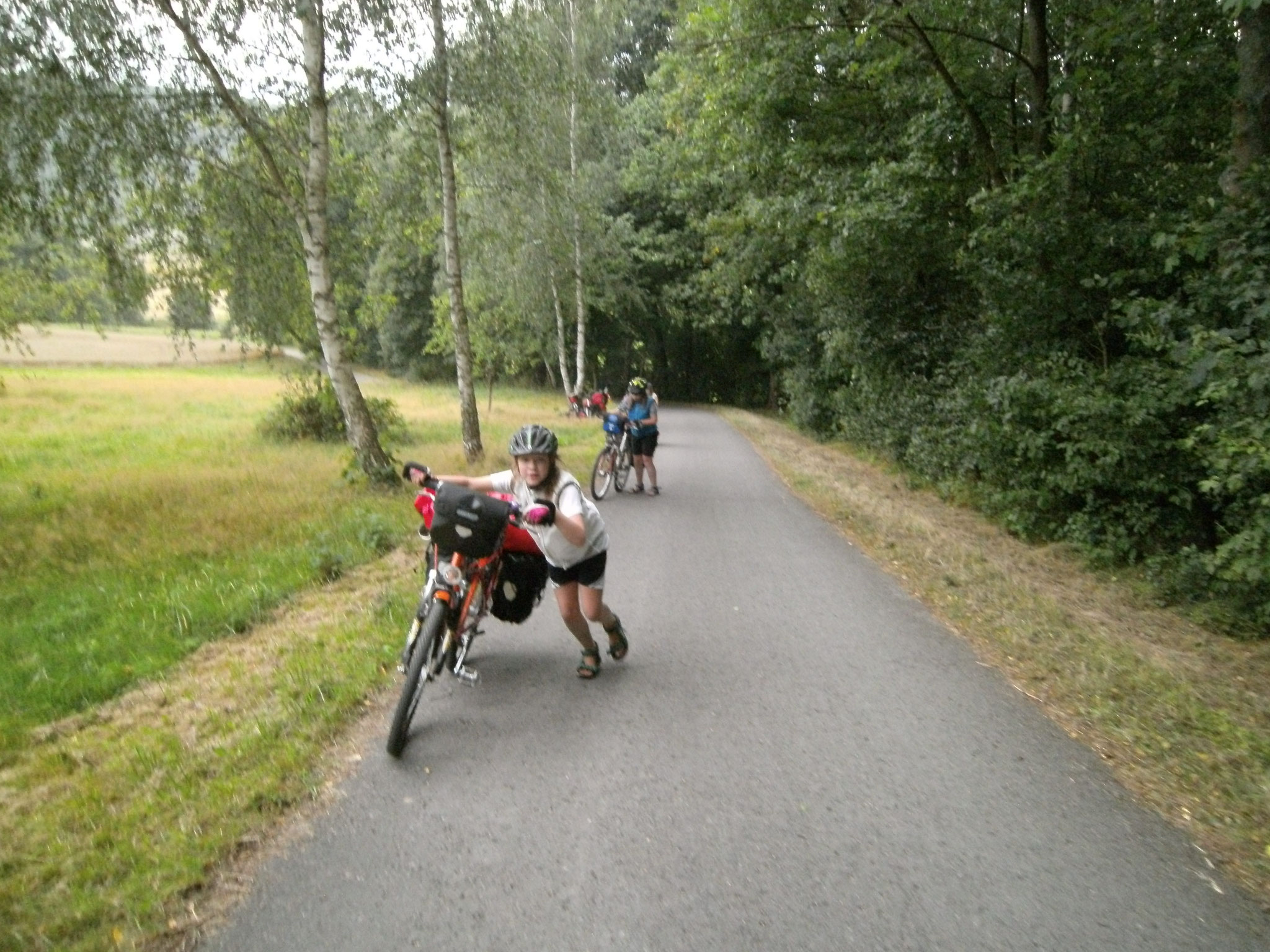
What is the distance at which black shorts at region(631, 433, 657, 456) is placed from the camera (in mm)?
11773

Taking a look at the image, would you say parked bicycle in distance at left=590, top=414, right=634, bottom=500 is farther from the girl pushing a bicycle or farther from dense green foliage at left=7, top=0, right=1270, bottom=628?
the girl pushing a bicycle

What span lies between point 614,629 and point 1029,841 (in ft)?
8.28

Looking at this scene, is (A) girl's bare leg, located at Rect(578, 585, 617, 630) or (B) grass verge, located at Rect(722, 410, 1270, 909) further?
(A) girl's bare leg, located at Rect(578, 585, 617, 630)

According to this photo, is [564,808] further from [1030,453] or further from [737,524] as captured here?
[1030,453]

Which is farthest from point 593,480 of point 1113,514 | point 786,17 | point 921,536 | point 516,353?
point 516,353

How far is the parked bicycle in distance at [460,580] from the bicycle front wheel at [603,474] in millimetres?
6493

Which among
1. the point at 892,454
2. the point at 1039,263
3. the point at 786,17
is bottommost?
the point at 892,454

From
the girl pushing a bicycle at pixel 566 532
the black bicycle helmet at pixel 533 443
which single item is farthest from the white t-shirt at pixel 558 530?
the black bicycle helmet at pixel 533 443

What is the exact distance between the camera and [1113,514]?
8.60 m

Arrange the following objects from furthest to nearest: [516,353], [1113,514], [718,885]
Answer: [516,353]
[1113,514]
[718,885]

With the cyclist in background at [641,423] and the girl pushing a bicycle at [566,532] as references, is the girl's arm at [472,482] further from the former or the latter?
the cyclist in background at [641,423]

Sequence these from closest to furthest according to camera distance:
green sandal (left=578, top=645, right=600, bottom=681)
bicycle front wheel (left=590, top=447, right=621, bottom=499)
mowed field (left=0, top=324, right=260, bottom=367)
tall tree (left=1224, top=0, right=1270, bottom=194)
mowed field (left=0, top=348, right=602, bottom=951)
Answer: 1. mowed field (left=0, top=348, right=602, bottom=951)
2. green sandal (left=578, top=645, right=600, bottom=681)
3. tall tree (left=1224, top=0, right=1270, bottom=194)
4. bicycle front wheel (left=590, top=447, right=621, bottom=499)
5. mowed field (left=0, top=324, right=260, bottom=367)

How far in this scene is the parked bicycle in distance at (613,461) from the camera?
11578 mm

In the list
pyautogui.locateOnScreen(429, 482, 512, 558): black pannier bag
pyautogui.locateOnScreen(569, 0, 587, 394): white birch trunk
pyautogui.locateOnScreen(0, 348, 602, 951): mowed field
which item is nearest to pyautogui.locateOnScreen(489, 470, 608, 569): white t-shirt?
pyautogui.locateOnScreen(429, 482, 512, 558): black pannier bag
